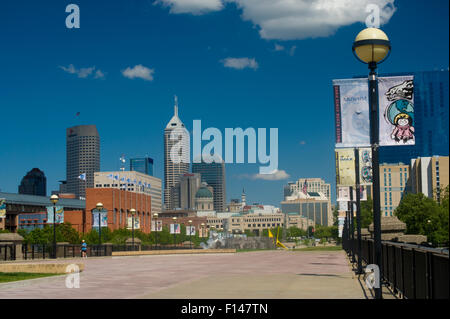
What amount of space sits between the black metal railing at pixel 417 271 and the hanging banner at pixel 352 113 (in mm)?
2973

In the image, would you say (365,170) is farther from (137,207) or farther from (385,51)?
(137,207)

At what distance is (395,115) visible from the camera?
13492mm

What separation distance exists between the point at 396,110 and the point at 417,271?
374 cm

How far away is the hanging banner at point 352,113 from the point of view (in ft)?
47.2

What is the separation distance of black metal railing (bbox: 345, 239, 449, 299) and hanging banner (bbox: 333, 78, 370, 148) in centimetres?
297

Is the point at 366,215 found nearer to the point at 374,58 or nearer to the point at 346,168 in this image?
the point at 346,168

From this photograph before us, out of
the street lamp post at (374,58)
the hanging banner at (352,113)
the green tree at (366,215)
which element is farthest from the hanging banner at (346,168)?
the green tree at (366,215)

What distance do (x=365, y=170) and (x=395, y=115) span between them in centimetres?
1458

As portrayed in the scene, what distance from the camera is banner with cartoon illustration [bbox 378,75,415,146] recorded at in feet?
44.3

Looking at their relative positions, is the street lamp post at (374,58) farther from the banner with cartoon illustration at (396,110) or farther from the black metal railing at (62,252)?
the black metal railing at (62,252)

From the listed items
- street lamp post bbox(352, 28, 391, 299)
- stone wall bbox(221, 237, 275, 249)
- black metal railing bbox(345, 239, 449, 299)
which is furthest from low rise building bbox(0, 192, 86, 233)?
street lamp post bbox(352, 28, 391, 299)

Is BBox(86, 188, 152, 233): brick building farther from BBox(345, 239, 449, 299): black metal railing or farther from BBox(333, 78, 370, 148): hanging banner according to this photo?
BBox(333, 78, 370, 148): hanging banner

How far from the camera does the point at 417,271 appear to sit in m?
13.7

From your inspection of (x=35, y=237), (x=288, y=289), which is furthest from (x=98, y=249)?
(x=35, y=237)
